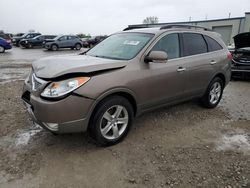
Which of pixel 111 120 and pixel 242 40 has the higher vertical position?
pixel 242 40

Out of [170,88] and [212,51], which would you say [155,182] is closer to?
[170,88]

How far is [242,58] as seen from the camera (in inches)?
306

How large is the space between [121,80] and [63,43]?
22.0 m

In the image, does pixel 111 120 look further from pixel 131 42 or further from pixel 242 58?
pixel 242 58

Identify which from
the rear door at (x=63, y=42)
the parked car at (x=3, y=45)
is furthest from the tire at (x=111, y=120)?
the rear door at (x=63, y=42)

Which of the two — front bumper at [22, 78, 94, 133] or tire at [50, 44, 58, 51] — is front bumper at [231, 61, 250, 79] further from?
tire at [50, 44, 58, 51]

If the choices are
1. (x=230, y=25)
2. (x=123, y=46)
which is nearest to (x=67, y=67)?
(x=123, y=46)

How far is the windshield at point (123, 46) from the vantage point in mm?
3643

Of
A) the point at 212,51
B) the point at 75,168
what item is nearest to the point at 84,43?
the point at 212,51

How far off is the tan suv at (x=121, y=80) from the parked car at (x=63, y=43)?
20.1m

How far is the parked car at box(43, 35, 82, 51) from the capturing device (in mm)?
22922

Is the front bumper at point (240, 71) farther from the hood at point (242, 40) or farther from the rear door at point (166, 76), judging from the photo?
the rear door at point (166, 76)

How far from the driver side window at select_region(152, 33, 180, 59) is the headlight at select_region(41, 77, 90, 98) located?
1.50m

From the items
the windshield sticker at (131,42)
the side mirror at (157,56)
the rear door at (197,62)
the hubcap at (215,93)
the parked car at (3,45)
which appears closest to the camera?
the side mirror at (157,56)
